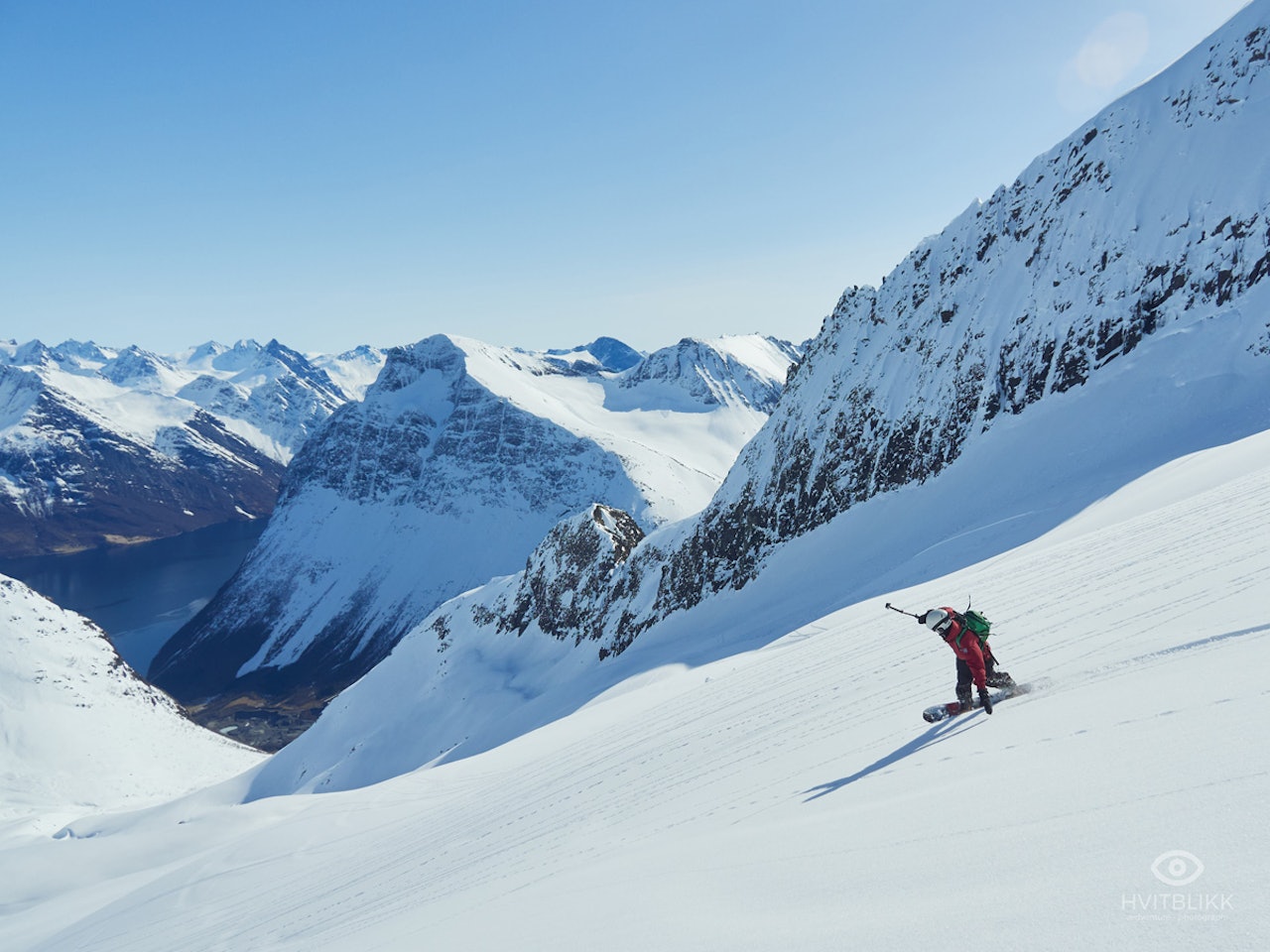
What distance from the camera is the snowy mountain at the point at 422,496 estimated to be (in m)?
135

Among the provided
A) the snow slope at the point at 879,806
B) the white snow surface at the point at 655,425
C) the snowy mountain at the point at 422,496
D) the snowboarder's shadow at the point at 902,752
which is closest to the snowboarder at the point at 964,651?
the snowboarder's shadow at the point at 902,752

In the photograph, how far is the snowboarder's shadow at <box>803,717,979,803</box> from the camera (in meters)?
7.26

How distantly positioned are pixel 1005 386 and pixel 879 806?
86.4 feet

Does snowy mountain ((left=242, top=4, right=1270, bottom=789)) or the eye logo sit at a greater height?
snowy mountain ((left=242, top=4, right=1270, bottom=789))

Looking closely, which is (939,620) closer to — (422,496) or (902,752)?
(902,752)

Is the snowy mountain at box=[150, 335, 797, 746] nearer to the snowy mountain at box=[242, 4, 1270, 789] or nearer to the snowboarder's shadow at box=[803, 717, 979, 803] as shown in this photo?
the snowy mountain at box=[242, 4, 1270, 789]

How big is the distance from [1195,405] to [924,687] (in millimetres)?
17181

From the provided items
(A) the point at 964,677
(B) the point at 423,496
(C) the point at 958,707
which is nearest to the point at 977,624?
(A) the point at 964,677

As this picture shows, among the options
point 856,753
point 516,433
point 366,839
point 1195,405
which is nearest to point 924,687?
point 856,753

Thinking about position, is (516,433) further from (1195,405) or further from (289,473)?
(1195,405)

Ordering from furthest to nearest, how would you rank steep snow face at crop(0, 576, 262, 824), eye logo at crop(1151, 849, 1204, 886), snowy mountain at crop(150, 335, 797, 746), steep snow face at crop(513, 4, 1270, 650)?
snowy mountain at crop(150, 335, 797, 746)
steep snow face at crop(0, 576, 262, 824)
steep snow face at crop(513, 4, 1270, 650)
eye logo at crop(1151, 849, 1204, 886)

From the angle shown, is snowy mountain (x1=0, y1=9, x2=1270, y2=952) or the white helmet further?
the white helmet

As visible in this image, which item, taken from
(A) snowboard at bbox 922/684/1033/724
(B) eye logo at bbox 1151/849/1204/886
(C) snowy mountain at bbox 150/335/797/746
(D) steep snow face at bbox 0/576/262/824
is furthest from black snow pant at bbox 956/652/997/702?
(C) snowy mountain at bbox 150/335/797/746

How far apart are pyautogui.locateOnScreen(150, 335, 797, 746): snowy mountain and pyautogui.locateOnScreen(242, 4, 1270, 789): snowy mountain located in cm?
8493
